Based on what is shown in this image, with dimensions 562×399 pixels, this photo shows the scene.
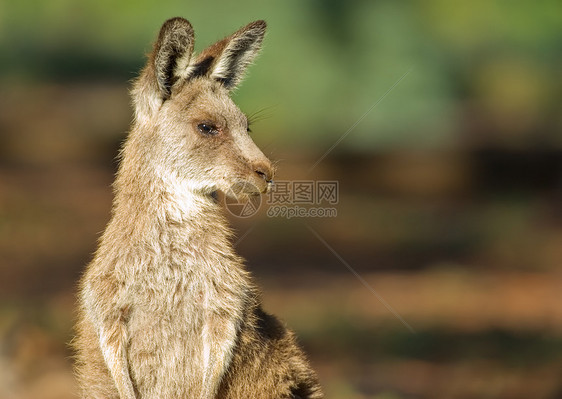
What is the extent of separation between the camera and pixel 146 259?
230 inches

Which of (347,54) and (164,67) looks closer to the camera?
(164,67)

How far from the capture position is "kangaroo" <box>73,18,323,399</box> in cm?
582

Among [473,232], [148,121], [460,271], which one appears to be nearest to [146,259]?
[148,121]

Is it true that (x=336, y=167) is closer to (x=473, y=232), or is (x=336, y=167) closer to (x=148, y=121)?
(x=473, y=232)

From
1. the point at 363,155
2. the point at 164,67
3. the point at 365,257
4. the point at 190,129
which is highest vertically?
the point at 363,155

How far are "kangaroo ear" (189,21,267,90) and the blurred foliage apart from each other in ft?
23.4

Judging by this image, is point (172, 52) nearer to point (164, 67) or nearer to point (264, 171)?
point (164, 67)

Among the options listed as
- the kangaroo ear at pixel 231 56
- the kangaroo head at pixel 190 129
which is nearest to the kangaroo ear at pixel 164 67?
the kangaroo head at pixel 190 129

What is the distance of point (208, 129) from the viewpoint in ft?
19.9

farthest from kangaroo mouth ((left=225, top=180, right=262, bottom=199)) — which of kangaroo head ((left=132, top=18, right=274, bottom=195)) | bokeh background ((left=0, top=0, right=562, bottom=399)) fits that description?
bokeh background ((left=0, top=0, right=562, bottom=399))

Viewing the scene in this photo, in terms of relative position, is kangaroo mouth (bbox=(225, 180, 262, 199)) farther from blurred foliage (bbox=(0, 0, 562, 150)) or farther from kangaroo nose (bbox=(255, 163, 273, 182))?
blurred foliage (bbox=(0, 0, 562, 150))

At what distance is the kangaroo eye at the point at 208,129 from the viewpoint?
19.9 feet

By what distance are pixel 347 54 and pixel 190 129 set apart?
926 cm

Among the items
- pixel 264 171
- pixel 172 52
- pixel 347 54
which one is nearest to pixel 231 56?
pixel 172 52
